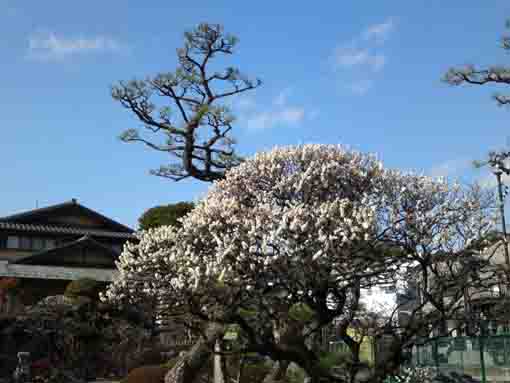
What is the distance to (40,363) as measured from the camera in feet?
76.6

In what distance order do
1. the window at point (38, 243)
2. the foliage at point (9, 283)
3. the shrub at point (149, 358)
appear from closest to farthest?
1. the shrub at point (149, 358)
2. the foliage at point (9, 283)
3. the window at point (38, 243)

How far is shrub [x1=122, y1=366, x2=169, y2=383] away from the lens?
16.0m

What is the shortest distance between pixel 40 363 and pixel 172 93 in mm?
11300

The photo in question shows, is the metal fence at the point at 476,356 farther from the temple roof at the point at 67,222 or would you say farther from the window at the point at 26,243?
the window at the point at 26,243

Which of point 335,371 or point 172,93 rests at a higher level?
point 172,93

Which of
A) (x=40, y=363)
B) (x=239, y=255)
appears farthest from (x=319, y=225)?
(x=40, y=363)

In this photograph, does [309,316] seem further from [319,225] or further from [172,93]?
[172,93]

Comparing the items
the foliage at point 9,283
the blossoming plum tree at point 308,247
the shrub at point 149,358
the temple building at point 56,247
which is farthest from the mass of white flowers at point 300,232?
the foliage at point 9,283

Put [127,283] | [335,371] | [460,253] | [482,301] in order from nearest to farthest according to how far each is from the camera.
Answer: [460,253] → [482,301] → [127,283] → [335,371]

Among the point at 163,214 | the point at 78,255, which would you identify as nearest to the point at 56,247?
the point at 78,255

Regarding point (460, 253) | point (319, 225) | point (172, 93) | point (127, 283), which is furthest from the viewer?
point (172, 93)

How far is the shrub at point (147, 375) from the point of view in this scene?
16.0 metres

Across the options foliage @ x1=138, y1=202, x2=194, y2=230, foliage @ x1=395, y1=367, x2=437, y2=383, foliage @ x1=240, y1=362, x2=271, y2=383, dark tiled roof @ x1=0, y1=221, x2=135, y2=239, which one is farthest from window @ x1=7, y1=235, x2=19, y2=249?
foliage @ x1=395, y1=367, x2=437, y2=383

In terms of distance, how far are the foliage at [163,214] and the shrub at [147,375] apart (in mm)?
9552
